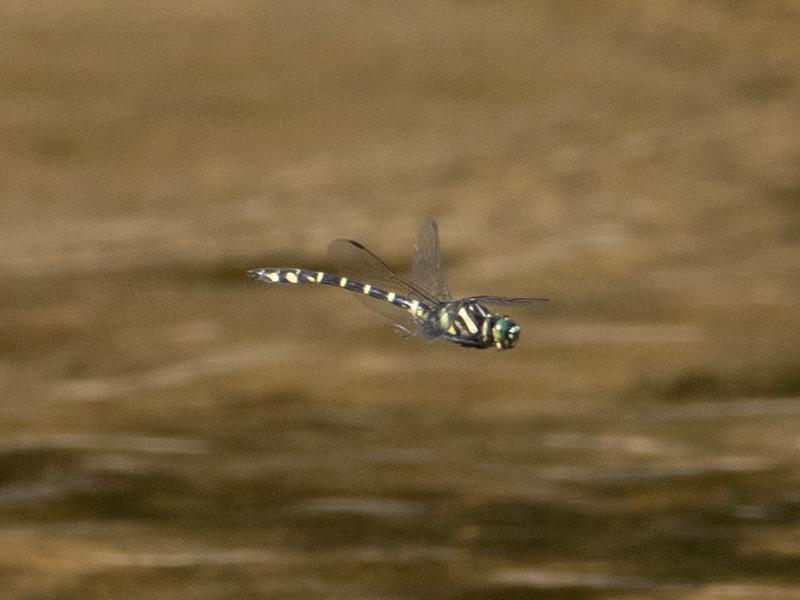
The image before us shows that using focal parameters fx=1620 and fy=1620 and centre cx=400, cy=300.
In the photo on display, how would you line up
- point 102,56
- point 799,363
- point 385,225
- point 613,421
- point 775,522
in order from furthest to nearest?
point 102,56 < point 385,225 < point 799,363 < point 613,421 < point 775,522

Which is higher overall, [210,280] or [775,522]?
[210,280]

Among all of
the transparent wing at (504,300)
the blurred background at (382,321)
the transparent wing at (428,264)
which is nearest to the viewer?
the transparent wing at (504,300)

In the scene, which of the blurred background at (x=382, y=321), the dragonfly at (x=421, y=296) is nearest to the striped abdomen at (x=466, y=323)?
the dragonfly at (x=421, y=296)

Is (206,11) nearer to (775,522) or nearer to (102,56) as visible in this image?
(102,56)

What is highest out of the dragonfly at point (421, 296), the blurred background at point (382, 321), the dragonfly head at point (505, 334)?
the blurred background at point (382, 321)

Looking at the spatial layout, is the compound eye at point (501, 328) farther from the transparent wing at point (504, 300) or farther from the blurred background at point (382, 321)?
the blurred background at point (382, 321)

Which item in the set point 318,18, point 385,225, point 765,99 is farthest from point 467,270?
point 318,18
